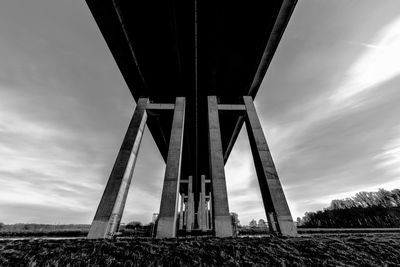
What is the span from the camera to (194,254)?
5090mm

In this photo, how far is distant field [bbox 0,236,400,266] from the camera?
16.0ft

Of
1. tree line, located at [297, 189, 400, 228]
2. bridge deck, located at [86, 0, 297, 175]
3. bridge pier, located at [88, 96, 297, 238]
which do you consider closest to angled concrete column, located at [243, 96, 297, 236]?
bridge pier, located at [88, 96, 297, 238]

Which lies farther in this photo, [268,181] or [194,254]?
[268,181]

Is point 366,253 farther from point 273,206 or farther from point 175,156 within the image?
point 175,156

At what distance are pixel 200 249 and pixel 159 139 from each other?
53.6 ft

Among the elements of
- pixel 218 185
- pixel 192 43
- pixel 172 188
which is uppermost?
pixel 192 43

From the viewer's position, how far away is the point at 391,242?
20.1ft

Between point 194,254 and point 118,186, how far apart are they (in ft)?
22.9

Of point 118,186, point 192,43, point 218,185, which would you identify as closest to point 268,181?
point 218,185

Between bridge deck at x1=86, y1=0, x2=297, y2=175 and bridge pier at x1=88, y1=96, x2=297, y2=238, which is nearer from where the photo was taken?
bridge pier at x1=88, y1=96, x2=297, y2=238

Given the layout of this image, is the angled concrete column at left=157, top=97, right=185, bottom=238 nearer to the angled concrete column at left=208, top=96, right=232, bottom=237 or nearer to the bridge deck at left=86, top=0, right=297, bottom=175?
the angled concrete column at left=208, top=96, right=232, bottom=237

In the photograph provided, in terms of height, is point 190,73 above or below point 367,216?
above

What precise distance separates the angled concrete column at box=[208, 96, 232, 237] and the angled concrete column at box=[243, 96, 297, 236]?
270 cm

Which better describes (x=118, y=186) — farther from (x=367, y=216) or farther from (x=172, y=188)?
(x=367, y=216)
